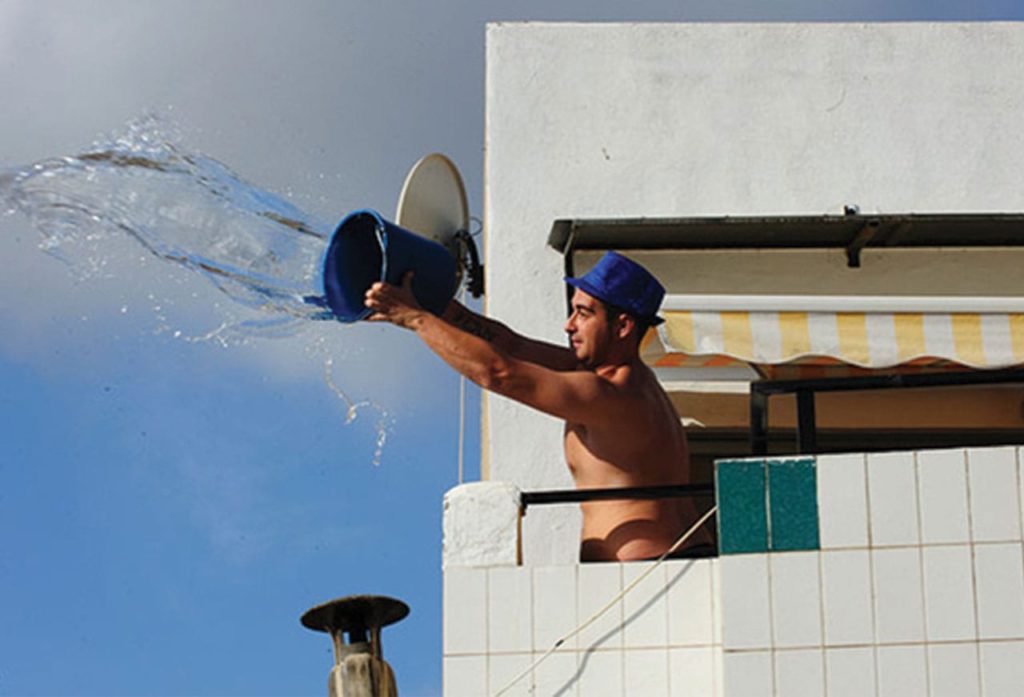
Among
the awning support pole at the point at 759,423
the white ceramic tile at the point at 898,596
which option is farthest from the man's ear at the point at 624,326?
the white ceramic tile at the point at 898,596

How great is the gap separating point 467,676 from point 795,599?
1.53m

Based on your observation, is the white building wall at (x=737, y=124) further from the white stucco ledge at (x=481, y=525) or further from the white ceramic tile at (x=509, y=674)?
the white ceramic tile at (x=509, y=674)

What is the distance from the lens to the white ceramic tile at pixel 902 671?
7.82 meters

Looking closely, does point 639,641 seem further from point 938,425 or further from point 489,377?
point 938,425

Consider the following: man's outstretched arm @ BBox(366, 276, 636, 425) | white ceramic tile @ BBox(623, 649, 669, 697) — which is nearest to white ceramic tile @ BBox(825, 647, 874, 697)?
white ceramic tile @ BBox(623, 649, 669, 697)

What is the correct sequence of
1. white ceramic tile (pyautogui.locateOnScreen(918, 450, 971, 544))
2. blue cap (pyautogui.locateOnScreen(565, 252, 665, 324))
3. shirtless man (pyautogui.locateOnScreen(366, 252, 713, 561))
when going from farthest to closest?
blue cap (pyautogui.locateOnScreen(565, 252, 665, 324)) < shirtless man (pyautogui.locateOnScreen(366, 252, 713, 561)) < white ceramic tile (pyautogui.locateOnScreen(918, 450, 971, 544))

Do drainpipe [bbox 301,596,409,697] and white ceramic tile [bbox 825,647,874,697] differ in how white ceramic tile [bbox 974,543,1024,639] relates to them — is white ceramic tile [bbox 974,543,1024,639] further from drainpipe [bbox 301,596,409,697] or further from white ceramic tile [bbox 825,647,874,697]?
drainpipe [bbox 301,596,409,697]

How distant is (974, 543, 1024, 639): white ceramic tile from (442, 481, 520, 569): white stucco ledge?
6.76 ft

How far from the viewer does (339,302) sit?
32.1ft

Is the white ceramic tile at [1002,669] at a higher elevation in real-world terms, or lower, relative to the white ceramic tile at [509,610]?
lower

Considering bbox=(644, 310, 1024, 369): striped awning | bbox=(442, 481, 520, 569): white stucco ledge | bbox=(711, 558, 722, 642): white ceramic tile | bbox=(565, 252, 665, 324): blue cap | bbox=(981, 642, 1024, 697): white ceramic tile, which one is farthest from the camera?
bbox=(644, 310, 1024, 369): striped awning

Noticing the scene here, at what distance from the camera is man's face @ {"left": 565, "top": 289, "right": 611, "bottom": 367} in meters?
9.86

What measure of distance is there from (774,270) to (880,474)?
5280 mm

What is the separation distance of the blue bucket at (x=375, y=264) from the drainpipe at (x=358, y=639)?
1.40 m
